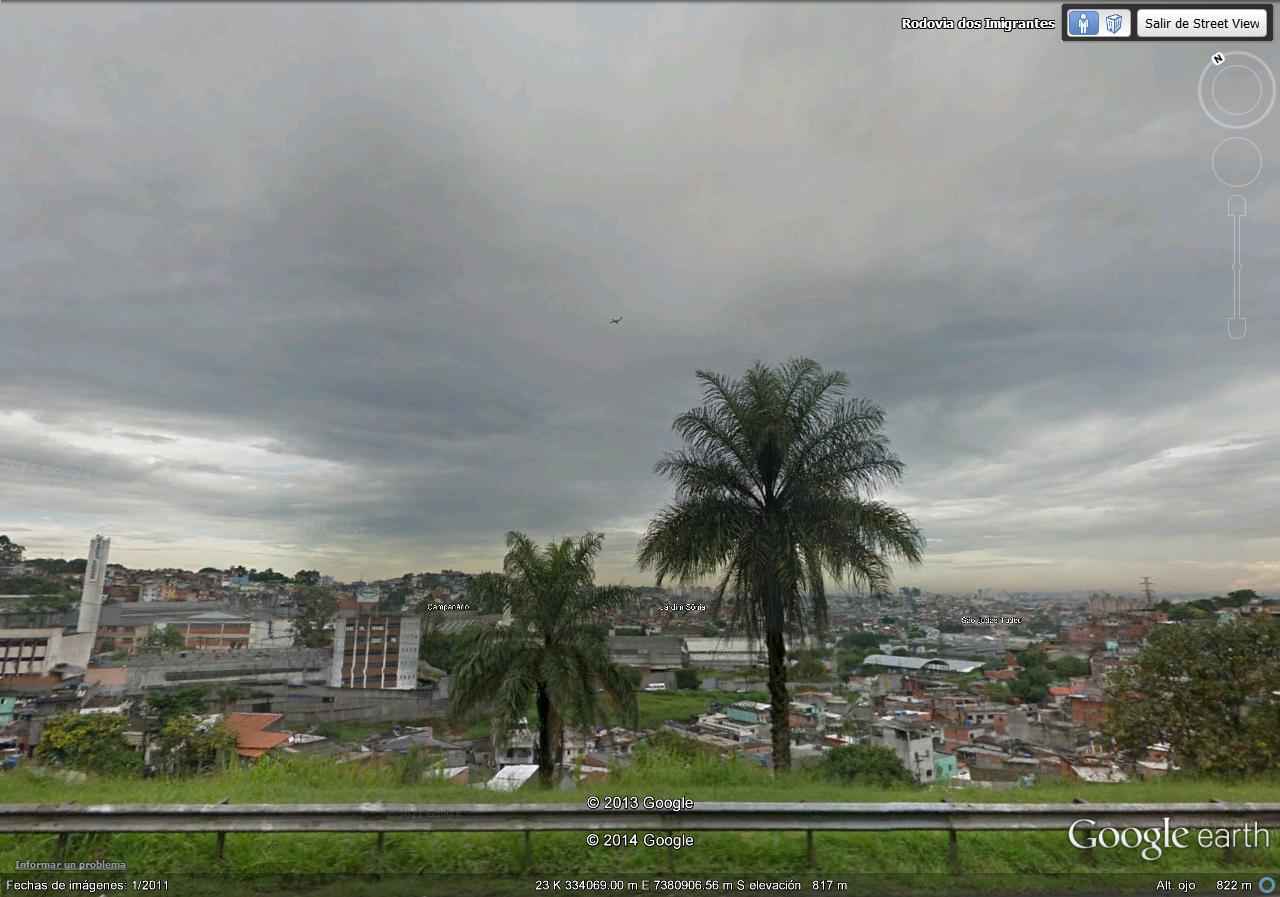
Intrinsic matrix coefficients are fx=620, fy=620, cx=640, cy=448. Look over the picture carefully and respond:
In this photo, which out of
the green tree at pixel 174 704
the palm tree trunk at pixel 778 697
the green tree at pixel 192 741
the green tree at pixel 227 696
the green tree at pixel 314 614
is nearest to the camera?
the palm tree trunk at pixel 778 697

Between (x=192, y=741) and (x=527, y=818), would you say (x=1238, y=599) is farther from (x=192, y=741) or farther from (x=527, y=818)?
(x=192, y=741)

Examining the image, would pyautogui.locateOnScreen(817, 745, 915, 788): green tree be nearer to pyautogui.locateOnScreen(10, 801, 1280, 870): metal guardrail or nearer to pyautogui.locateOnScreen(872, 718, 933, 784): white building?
pyautogui.locateOnScreen(872, 718, 933, 784): white building

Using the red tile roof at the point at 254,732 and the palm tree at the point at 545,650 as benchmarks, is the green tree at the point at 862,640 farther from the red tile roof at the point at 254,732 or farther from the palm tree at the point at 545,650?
the red tile roof at the point at 254,732

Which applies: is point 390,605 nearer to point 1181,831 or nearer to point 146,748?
point 146,748

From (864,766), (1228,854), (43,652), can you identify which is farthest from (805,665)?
(43,652)

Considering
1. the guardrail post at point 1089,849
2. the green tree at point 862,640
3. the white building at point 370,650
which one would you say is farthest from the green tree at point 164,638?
the guardrail post at point 1089,849
